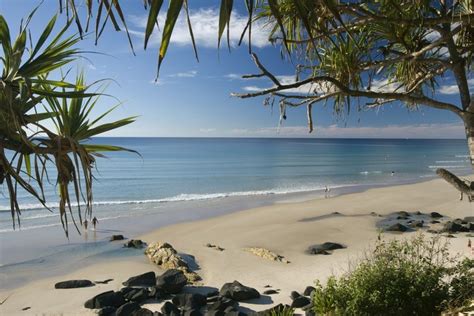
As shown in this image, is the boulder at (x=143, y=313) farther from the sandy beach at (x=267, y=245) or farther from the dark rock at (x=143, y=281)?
the dark rock at (x=143, y=281)

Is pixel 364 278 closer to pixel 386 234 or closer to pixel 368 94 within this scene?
pixel 368 94

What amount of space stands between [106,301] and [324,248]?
6114 millimetres

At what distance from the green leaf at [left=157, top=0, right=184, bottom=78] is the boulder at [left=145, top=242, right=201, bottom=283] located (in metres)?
7.83

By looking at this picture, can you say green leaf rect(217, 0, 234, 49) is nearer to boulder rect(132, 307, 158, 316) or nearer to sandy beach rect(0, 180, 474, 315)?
boulder rect(132, 307, 158, 316)

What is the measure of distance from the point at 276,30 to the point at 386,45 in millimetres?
1001

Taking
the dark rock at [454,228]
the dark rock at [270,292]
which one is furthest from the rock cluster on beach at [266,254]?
the dark rock at [454,228]

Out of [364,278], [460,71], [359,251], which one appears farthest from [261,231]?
[460,71]

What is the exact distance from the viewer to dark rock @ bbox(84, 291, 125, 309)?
7217mm

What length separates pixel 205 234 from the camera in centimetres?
1385

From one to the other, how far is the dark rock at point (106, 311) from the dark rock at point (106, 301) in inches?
6.8

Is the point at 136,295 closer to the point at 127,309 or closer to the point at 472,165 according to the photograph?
the point at 127,309

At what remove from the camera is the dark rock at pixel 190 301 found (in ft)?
22.9

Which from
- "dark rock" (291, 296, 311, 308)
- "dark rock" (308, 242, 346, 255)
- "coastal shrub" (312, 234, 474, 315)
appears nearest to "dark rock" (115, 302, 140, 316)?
"dark rock" (291, 296, 311, 308)

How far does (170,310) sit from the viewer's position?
677cm
